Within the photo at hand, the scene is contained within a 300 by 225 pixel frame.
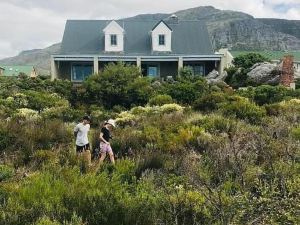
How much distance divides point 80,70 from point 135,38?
5244mm

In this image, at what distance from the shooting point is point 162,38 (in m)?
43.3

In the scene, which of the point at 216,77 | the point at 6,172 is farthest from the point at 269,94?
the point at 6,172

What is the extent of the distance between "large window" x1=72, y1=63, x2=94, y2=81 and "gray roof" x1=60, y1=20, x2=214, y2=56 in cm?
109

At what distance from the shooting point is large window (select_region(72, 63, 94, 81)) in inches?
1695

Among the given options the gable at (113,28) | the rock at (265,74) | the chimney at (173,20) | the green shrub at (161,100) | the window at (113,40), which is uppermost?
the chimney at (173,20)

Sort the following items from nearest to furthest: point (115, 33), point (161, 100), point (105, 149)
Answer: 1. point (105, 149)
2. point (161, 100)
3. point (115, 33)

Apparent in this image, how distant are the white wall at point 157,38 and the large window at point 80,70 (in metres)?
5.25

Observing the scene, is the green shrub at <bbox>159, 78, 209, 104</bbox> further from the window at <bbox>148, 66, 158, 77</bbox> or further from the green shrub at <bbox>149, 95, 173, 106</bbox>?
the window at <bbox>148, 66, 158, 77</bbox>

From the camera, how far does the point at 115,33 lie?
141 ft

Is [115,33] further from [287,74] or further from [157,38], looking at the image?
[287,74]

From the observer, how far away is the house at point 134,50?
41688mm

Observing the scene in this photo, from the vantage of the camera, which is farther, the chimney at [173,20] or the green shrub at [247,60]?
the chimney at [173,20]

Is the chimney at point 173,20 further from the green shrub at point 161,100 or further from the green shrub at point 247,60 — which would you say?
the green shrub at point 161,100

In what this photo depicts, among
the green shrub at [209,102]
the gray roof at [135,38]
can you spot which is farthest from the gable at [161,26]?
the green shrub at [209,102]
